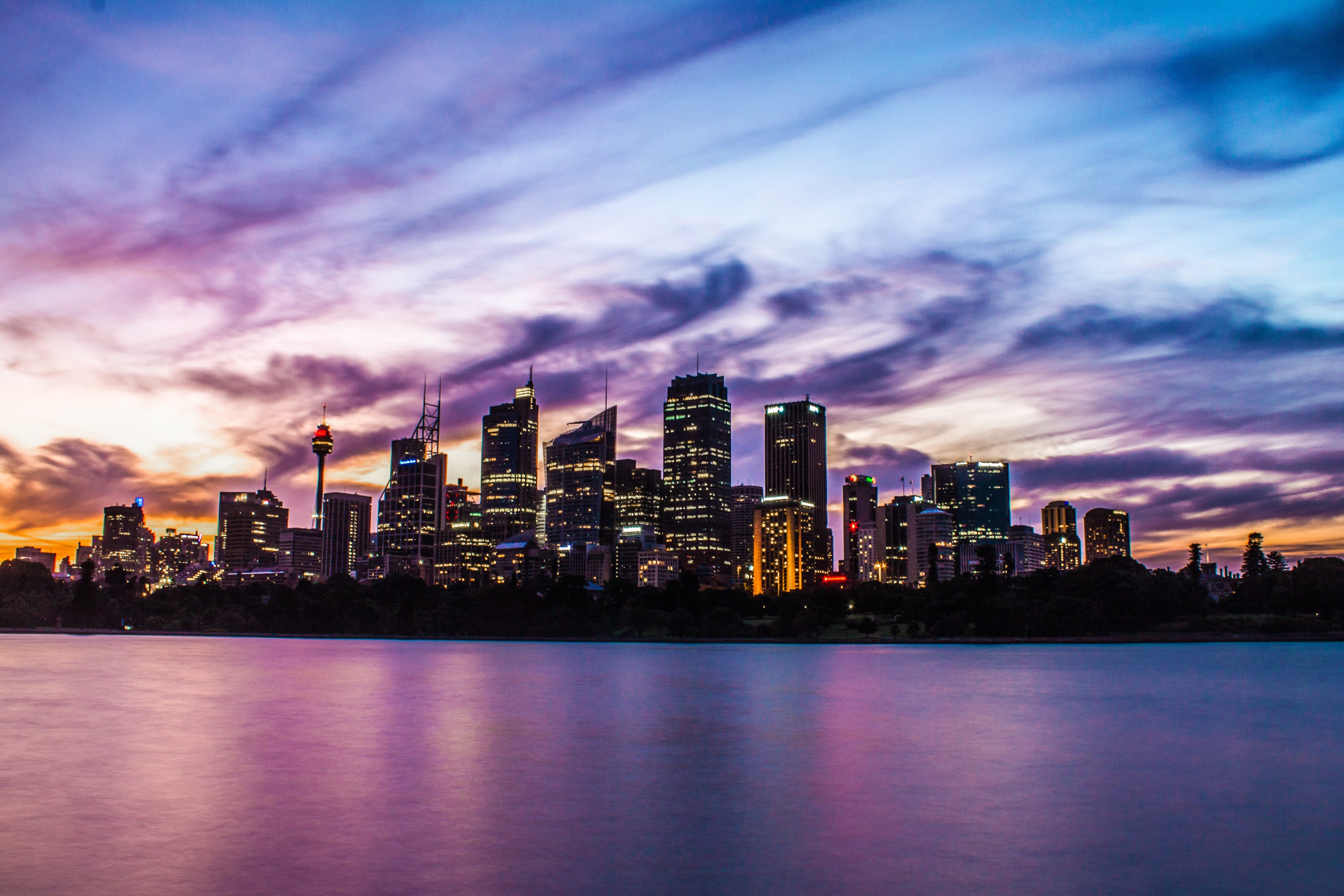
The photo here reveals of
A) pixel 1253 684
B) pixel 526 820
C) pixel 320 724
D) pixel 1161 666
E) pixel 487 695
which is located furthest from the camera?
pixel 1161 666

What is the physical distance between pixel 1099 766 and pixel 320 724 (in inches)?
1494

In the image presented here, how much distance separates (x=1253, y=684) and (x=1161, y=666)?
34.6 metres

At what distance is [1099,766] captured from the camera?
43469 millimetres

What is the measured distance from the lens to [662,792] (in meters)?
36.0

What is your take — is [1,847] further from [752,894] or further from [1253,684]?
[1253,684]

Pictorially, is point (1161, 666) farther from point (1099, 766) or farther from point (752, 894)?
point (752, 894)

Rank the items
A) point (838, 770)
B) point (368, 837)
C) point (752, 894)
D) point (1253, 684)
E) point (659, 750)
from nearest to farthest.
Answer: point (752, 894) → point (368, 837) → point (838, 770) → point (659, 750) → point (1253, 684)

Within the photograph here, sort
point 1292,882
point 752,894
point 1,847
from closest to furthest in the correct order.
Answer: point 752,894
point 1292,882
point 1,847

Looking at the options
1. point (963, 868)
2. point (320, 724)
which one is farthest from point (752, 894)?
point (320, 724)

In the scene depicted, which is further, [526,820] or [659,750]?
[659,750]

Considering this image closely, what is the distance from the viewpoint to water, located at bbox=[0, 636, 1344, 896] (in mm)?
24219

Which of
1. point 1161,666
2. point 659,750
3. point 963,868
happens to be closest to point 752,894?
point 963,868

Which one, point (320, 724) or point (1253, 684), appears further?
point (1253, 684)

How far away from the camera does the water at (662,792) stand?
2422 centimetres
